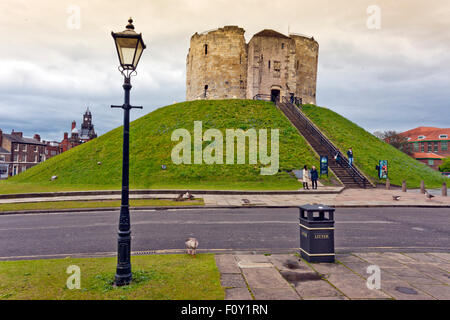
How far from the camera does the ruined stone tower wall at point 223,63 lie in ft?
155

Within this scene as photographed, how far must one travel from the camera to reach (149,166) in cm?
2764

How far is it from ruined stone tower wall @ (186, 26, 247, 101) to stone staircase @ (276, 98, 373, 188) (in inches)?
359

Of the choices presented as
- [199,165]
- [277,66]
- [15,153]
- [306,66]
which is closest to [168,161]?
[199,165]

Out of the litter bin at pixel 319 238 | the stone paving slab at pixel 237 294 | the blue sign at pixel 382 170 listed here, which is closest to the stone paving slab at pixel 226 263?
the stone paving slab at pixel 237 294

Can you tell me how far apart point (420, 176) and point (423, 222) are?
22719 mm

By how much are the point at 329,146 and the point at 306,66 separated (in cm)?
2637

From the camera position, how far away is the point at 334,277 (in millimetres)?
5523

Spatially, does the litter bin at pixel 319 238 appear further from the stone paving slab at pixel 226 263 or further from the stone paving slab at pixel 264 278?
the stone paving slab at pixel 226 263

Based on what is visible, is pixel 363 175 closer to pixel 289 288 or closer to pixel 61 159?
pixel 289 288

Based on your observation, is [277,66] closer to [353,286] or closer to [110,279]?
[353,286]

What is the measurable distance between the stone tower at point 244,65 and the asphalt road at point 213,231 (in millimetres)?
36166

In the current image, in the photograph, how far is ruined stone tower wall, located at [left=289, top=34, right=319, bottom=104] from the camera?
50844 millimetres

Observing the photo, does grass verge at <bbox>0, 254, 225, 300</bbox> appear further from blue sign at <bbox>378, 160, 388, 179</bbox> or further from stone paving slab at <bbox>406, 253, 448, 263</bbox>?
blue sign at <bbox>378, 160, 388, 179</bbox>

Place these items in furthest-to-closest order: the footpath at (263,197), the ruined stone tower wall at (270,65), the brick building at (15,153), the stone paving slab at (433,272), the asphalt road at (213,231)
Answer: the brick building at (15,153), the ruined stone tower wall at (270,65), the footpath at (263,197), the asphalt road at (213,231), the stone paving slab at (433,272)
